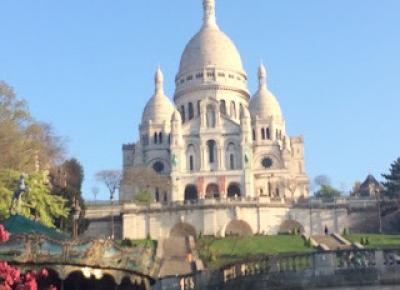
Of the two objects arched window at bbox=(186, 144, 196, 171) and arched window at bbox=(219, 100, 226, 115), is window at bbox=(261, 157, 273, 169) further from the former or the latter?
arched window at bbox=(219, 100, 226, 115)

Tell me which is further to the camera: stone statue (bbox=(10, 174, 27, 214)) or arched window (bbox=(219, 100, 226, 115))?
arched window (bbox=(219, 100, 226, 115))

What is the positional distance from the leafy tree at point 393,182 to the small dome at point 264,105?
22.2 m

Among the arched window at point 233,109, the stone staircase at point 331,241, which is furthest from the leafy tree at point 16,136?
the arched window at point 233,109

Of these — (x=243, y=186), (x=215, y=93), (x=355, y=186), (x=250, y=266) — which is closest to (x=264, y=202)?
(x=243, y=186)

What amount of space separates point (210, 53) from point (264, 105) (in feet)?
33.1

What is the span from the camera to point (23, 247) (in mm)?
17453

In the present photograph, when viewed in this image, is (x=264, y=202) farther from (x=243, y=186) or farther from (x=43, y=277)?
(x=43, y=277)

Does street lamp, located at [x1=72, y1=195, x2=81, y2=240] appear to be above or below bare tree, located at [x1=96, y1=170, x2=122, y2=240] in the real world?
below

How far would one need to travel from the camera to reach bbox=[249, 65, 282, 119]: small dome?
97762 millimetres

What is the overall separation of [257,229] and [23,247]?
52976 millimetres

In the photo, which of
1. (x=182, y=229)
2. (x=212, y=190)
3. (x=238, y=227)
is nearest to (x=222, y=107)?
(x=212, y=190)

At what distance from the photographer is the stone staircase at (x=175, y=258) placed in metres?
40.1

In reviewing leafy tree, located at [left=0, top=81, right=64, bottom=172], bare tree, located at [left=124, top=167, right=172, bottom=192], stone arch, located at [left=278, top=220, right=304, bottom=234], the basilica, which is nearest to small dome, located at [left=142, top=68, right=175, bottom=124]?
the basilica

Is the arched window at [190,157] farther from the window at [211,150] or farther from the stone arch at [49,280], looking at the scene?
the stone arch at [49,280]
